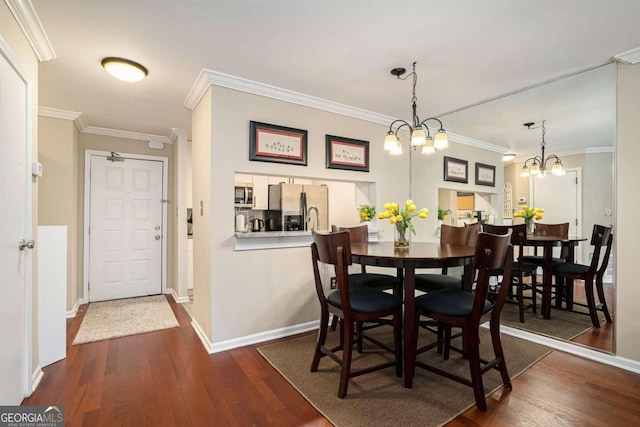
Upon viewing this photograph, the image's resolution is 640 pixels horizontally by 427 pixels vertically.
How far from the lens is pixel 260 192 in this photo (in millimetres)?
4609

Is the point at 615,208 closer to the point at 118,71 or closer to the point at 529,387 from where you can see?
the point at 529,387

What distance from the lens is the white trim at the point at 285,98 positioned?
2602 millimetres

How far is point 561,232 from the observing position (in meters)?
2.84

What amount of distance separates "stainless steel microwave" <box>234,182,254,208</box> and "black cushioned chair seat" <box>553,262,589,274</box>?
3627 millimetres

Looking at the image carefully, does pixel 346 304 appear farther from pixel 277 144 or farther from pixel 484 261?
pixel 277 144

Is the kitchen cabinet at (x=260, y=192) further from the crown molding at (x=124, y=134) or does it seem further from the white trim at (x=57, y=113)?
the white trim at (x=57, y=113)

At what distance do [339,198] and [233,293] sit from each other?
2199 millimetres

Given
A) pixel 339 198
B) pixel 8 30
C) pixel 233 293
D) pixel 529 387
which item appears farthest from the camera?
pixel 339 198

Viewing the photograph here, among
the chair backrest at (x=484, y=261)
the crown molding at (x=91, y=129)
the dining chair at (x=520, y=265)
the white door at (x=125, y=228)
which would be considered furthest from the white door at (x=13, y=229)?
the dining chair at (x=520, y=265)

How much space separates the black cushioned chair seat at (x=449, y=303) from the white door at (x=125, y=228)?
3.92m

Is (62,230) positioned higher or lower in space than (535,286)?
higher

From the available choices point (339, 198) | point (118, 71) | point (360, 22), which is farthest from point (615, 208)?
point (118, 71)

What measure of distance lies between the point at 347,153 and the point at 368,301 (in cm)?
183

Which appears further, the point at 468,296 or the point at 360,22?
the point at 468,296
